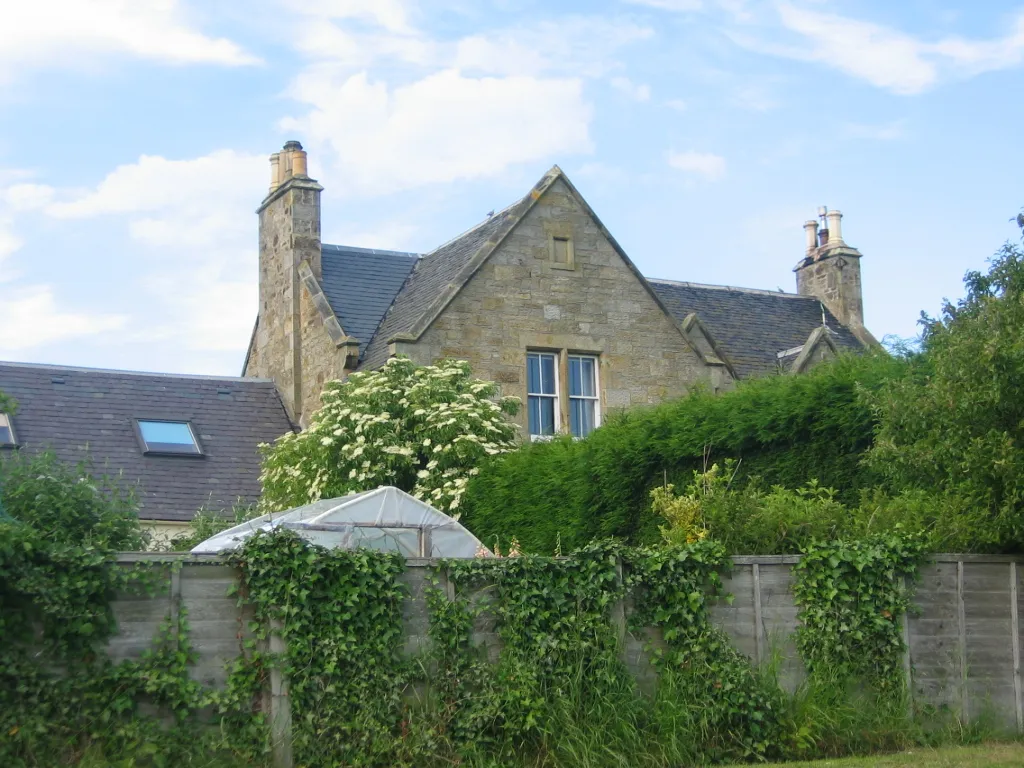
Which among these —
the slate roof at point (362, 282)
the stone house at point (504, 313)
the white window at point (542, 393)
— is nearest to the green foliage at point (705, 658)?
the stone house at point (504, 313)

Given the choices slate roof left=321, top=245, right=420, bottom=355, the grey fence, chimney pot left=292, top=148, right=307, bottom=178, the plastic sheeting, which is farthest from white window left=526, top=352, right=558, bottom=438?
the grey fence

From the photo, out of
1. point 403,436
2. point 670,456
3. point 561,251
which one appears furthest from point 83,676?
point 561,251

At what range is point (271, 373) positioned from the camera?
28.6m

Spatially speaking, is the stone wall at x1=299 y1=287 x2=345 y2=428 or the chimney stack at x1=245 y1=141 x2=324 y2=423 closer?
the stone wall at x1=299 y1=287 x2=345 y2=428

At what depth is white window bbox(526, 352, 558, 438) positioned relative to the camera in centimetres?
2381

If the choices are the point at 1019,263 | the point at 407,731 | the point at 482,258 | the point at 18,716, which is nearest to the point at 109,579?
the point at 18,716

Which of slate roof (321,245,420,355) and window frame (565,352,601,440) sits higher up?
slate roof (321,245,420,355)

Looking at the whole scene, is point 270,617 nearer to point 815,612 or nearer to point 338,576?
point 338,576

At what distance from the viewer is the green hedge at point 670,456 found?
15688 mm

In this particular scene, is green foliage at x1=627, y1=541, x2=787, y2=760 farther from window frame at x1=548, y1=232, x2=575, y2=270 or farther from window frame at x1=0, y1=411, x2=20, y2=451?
window frame at x1=0, y1=411, x2=20, y2=451

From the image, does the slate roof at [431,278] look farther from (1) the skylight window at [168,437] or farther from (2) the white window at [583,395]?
(1) the skylight window at [168,437]

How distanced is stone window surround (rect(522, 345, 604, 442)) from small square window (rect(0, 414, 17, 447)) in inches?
357

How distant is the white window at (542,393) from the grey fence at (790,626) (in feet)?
37.3

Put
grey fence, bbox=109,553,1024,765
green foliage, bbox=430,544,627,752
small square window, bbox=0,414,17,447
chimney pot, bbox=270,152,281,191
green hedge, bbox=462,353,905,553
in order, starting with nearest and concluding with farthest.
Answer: grey fence, bbox=109,553,1024,765 → green foliage, bbox=430,544,627,752 → green hedge, bbox=462,353,905,553 → small square window, bbox=0,414,17,447 → chimney pot, bbox=270,152,281,191
